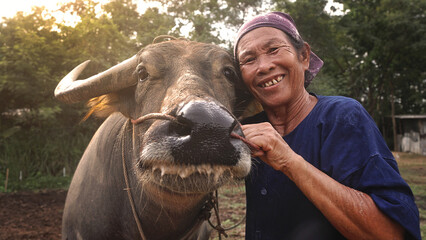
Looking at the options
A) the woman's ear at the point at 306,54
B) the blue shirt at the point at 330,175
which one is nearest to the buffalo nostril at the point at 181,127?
the blue shirt at the point at 330,175

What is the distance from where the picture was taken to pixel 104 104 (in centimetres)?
250

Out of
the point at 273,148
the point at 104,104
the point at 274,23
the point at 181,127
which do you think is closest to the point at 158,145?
the point at 181,127

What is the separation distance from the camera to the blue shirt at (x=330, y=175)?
4.28ft

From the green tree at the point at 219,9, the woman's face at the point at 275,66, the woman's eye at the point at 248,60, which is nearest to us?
the woman's face at the point at 275,66

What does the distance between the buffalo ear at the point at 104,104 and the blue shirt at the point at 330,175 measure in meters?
1.23

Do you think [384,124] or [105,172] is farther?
[384,124]

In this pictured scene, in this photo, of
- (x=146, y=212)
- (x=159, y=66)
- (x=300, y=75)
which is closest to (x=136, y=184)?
(x=146, y=212)

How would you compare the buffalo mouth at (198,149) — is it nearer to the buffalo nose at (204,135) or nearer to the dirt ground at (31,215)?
the buffalo nose at (204,135)

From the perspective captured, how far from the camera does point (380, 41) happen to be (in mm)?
18422

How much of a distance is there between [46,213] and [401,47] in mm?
19347

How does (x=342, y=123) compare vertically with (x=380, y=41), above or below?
below

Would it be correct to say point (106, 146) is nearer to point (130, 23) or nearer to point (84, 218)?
point (84, 218)

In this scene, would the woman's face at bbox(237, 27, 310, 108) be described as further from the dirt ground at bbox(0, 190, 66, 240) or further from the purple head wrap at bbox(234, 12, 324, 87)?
the dirt ground at bbox(0, 190, 66, 240)

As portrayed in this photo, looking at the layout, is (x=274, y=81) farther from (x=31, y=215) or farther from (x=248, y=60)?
(x=31, y=215)
